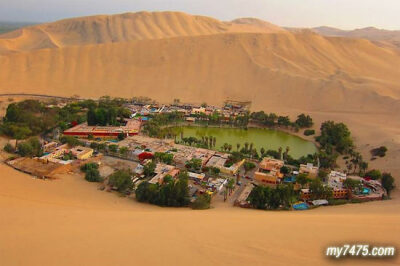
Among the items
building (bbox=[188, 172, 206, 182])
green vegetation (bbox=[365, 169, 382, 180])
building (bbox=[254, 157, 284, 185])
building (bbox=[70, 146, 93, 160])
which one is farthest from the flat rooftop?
green vegetation (bbox=[365, 169, 382, 180])

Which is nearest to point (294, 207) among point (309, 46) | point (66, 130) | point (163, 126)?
point (163, 126)

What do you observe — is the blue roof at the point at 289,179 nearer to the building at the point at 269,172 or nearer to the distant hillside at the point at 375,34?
the building at the point at 269,172

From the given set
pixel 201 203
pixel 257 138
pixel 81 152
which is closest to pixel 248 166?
pixel 201 203

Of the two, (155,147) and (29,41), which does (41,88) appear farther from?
(29,41)

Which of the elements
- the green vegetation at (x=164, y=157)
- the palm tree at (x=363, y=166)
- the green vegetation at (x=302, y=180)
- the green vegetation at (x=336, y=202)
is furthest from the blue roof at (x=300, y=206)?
the green vegetation at (x=164, y=157)

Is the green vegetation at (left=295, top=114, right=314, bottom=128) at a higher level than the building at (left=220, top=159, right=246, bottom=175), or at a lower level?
higher

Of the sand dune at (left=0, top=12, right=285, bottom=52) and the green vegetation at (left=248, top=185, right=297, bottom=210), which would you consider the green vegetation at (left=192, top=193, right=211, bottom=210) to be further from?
the sand dune at (left=0, top=12, right=285, bottom=52)
